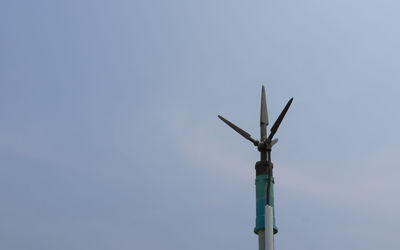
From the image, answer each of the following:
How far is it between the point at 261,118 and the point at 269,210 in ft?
21.6

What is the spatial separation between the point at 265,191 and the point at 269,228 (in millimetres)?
2067

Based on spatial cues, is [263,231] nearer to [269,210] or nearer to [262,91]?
[269,210]

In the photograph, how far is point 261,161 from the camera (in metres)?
27.8

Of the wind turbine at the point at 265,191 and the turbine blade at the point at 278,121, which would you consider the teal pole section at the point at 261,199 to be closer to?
the wind turbine at the point at 265,191

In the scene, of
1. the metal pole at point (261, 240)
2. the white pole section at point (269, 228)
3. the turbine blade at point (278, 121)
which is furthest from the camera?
the turbine blade at point (278, 121)

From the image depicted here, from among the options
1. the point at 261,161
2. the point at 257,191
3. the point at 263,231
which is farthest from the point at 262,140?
the point at 263,231

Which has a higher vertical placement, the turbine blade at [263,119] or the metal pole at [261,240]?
the turbine blade at [263,119]

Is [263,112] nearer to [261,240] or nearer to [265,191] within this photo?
[265,191]

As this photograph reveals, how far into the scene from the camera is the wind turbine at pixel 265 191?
25562 millimetres

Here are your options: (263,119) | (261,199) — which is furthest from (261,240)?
(263,119)

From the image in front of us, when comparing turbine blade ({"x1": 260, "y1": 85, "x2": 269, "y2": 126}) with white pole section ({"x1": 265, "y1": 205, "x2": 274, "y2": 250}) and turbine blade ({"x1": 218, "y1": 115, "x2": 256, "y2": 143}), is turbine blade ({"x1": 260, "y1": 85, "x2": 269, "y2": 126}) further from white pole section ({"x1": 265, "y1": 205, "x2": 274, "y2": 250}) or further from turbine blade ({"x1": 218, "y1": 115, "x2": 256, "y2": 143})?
white pole section ({"x1": 265, "y1": 205, "x2": 274, "y2": 250})

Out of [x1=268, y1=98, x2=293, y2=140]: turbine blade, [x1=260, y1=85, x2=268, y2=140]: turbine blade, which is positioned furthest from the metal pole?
[x1=260, y1=85, x2=268, y2=140]: turbine blade

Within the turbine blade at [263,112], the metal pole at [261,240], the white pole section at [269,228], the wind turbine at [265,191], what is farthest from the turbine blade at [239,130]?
the metal pole at [261,240]

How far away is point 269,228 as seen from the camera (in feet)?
83.5
